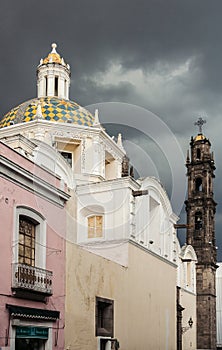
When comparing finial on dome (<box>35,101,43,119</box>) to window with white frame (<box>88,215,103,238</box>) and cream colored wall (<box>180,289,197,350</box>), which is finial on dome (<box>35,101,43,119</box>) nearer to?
window with white frame (<box>88,215,103,238</box>)

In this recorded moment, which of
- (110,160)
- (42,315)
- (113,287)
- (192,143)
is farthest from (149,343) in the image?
(192,143)

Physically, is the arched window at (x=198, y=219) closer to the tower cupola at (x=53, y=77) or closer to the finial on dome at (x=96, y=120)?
the tower cupola at (x=53, y=77)

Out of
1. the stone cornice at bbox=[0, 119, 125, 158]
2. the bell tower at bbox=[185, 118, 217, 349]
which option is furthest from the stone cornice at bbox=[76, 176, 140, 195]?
the bell tower at bbox=[185, 118, 217, 349]

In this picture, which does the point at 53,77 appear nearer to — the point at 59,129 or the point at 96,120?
the point at 96,120

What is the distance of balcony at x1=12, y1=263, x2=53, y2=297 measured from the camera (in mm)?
14492

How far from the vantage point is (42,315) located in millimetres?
15391

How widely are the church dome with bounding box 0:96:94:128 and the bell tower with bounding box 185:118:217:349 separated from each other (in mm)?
14945

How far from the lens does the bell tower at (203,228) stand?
142 ft

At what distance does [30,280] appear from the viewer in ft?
49.3

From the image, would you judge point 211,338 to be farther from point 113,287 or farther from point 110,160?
point 113,287

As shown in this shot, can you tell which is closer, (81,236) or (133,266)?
(133,266)

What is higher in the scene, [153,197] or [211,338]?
[153,197]

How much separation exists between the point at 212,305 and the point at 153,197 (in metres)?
20.9

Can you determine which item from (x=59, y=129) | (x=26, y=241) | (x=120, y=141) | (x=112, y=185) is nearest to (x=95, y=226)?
(x=112, y=185)
